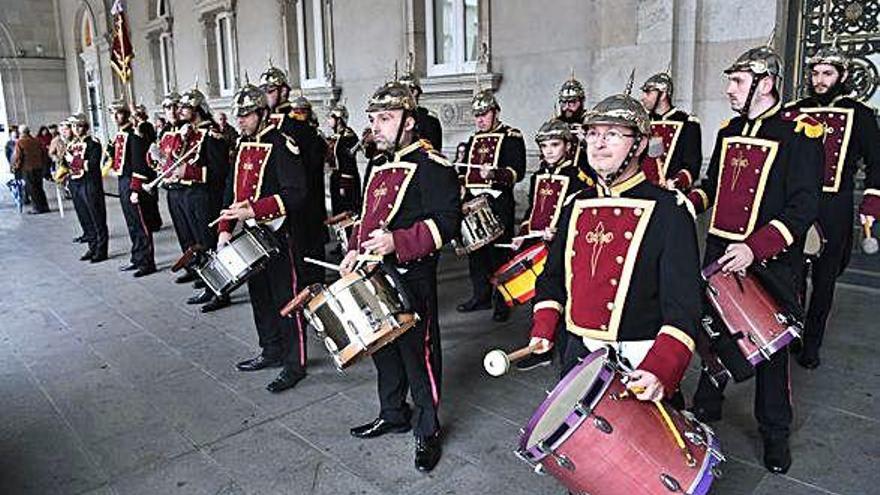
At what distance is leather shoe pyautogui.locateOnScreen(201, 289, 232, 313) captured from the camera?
632 centimetres

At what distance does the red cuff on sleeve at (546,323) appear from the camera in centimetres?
247

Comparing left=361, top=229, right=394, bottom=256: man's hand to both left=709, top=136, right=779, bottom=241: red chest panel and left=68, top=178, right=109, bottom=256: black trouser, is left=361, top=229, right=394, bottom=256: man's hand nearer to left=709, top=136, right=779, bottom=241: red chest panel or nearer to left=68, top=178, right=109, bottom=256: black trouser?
left=709, top=136, right=779, bottom=241: red chest panel

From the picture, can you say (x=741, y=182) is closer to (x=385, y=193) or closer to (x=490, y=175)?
(x=385, y=193)

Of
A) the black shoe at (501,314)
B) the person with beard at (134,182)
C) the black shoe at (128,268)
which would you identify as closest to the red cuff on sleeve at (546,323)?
the black shoe at (501,314)

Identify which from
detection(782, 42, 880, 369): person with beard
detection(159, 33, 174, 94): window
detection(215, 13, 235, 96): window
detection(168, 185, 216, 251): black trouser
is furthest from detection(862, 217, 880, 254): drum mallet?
detection(159, 33, 174, 94): window

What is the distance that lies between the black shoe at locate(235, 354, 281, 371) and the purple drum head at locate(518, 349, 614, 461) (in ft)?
10.0

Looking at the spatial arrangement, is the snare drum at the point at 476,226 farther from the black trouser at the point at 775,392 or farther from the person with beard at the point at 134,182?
the person with beard at the point at 134,182

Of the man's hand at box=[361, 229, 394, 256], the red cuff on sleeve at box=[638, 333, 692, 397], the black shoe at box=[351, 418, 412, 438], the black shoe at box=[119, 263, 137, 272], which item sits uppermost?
the man's hand at box=[361, 229, 394, 256]

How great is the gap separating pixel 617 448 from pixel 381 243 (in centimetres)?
154

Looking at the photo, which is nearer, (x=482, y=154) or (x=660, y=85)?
(x=660, y=85)

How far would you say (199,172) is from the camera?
6.61 meters

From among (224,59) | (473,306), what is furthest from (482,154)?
(224,59)

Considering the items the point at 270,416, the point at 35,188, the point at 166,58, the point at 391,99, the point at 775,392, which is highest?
the point at 166,58

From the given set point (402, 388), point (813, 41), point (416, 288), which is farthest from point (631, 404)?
point (813, 41)
